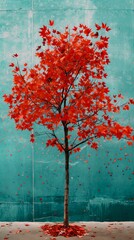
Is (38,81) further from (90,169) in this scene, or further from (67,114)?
(90,169)

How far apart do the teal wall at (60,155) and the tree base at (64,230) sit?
35.4 inches

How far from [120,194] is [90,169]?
1.14 meters

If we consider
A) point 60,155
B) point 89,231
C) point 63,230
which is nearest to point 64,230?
point 63,230

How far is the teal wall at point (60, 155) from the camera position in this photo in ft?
32.8

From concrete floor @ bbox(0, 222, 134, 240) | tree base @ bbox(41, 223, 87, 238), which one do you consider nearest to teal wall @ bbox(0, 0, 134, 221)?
concrete floor @ bbox(0, 222, 134, 240)

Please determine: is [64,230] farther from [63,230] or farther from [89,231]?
[89,231]

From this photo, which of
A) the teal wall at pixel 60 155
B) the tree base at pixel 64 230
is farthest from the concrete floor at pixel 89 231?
the teal wall at pixel 60 155

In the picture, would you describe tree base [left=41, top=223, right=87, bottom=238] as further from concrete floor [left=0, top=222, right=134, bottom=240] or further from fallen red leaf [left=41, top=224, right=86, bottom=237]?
concrete floor [left=0, top=222, right=134, bottom=240]

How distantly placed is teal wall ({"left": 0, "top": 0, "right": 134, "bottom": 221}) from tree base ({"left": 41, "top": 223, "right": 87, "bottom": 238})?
899mm

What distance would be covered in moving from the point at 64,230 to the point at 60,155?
2290mm

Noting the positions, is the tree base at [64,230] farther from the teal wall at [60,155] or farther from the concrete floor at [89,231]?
the teal wall at [60,155]

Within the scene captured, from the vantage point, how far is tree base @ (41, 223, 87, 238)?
8430mm

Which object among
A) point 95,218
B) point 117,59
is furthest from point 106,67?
point 95,218

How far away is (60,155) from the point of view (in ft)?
33.1
